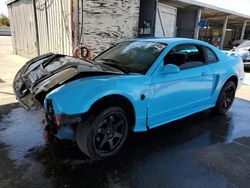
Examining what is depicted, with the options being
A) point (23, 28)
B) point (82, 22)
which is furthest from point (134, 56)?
point (23, 28)

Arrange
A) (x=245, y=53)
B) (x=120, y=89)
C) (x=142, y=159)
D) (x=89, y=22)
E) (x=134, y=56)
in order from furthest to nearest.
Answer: (x=245, y=53) < (x=89, y=22) < (x=134, y=56) < (x=142, y=159) < (x=120, y=89)

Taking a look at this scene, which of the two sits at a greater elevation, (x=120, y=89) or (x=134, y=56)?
(x=134, y=56)

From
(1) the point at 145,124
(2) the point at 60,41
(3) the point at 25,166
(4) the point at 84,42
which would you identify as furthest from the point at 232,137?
(2) the point at 60,41

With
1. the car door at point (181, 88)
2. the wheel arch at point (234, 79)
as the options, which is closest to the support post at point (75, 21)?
the car door at point (181, 88)

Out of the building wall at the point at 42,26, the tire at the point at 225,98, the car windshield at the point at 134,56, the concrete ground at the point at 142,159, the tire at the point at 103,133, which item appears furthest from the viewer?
the building wall at the point at 42,26

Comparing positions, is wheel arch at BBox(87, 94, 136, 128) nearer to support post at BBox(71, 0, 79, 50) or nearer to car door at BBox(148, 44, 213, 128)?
car door at BBox(148, 44, 213, 128)

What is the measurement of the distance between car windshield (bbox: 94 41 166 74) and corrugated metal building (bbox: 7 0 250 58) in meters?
4.16

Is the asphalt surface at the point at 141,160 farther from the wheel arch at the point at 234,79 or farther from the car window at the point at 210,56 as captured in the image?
the car window at the point at 210,56

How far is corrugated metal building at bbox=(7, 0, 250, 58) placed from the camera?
24.4 feet

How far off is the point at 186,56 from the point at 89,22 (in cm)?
495

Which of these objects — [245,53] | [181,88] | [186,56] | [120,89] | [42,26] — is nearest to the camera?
[120,89]

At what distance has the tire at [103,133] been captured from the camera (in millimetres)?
2441

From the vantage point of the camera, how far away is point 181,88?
3242 millimetres

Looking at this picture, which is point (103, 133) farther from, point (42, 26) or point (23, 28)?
point (23, 28)
